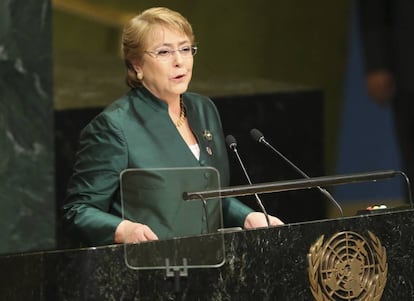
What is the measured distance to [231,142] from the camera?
4445mm

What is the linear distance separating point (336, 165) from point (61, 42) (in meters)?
1.46

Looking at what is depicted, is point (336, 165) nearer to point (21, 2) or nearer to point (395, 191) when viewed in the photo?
point (395, 191)

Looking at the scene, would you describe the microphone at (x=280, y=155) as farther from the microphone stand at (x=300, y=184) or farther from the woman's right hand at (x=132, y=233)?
the woman's right hand at (x=132, y=233)

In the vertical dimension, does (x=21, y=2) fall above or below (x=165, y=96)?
above

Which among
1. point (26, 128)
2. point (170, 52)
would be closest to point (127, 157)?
point (170, 52)

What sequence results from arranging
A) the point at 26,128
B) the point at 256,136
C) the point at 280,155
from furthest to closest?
the point at 26,128 → the point at 280,155 → the point at 256,136

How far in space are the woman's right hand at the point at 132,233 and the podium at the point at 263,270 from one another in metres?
0.08

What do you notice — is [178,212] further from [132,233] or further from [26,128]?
[26,128]

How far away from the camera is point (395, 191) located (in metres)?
5.84

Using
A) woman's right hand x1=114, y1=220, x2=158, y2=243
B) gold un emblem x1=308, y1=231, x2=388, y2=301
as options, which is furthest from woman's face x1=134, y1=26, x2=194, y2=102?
gold un emblem x1=308, y1=231, x2=388, y2=301

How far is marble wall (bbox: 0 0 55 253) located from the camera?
5738 mm

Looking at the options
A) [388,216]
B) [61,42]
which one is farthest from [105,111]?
[61,42]

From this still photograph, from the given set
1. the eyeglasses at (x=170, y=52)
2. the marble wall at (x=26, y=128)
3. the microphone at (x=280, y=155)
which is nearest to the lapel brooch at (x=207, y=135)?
the microphone at (x=280, y=155)

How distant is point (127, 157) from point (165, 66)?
310mm
